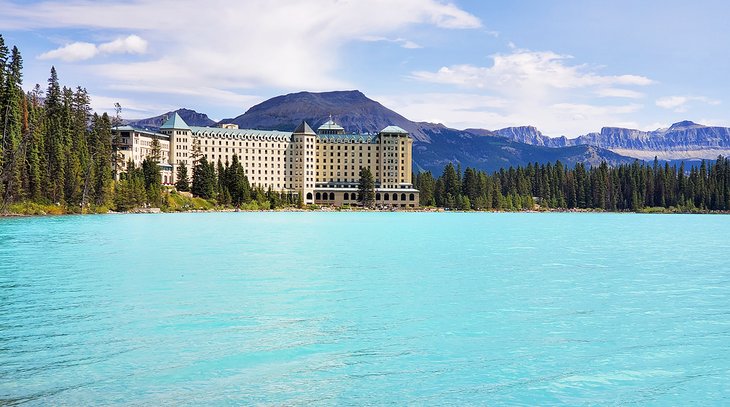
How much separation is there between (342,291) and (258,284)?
4985 millimetres

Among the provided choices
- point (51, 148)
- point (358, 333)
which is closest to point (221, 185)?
point (51, 148)

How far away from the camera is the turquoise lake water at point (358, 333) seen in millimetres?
16391

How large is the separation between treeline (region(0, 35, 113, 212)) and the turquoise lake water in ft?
236

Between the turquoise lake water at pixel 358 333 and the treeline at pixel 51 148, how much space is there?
7200cm

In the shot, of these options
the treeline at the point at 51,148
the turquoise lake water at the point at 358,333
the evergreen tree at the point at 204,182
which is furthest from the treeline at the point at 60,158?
the turquoise lake water at the point at 358,333

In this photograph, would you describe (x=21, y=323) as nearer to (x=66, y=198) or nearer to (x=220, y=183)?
(x=66, y=198)

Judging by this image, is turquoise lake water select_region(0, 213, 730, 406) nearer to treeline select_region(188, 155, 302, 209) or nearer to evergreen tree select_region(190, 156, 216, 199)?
evergreen tree select_region(190, 156, 216, 199)

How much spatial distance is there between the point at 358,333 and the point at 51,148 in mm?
115030

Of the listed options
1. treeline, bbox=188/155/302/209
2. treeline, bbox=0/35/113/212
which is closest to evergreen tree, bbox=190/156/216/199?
treeline, bbox=188/155/302/209

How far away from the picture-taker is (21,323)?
928 inches

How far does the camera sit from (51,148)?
400ft

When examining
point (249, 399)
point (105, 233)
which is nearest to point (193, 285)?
point (249, 399)

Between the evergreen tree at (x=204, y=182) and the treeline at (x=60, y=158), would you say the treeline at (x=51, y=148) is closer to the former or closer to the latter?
the treeline at (x=60, y=158)

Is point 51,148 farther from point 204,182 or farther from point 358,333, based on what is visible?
point 358,333
